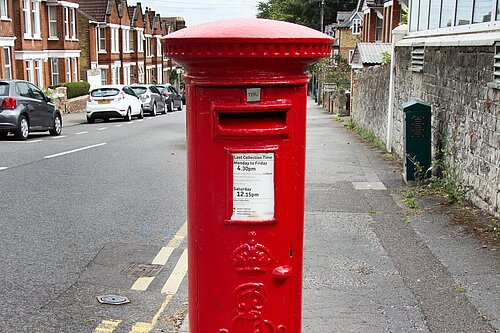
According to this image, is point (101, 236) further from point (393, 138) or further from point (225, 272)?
point (393, 138)

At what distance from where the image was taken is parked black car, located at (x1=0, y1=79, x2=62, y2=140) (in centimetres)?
1552

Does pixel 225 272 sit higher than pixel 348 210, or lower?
higher

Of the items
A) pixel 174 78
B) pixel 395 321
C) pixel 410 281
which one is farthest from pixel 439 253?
pixel 174 78

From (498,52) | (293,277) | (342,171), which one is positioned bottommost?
Result: (342,171)

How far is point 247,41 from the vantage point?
7.82 feet

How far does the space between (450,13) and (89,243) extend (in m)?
6.50

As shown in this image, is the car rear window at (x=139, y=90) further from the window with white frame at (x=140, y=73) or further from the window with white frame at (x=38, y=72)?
the window with white frame at (x=140, y=73)

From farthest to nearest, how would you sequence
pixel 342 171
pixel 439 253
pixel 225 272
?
1. pixel 342 171
2. pixel 439 253
3. pixel 225 272

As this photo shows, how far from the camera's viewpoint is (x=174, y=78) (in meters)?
63.0

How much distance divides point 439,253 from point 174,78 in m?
59.1

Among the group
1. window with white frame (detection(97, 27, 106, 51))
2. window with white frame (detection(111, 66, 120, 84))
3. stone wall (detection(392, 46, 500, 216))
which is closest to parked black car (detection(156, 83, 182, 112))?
window with white frame (detection(111, 66, 120, 84))

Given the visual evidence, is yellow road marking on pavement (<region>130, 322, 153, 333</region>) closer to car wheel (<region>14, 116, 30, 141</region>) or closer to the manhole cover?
the manhole cover

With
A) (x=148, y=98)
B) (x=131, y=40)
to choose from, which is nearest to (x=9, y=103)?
(x=148, y=98)

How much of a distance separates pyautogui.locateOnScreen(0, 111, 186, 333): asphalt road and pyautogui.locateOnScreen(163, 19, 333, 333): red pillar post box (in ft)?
5.60
